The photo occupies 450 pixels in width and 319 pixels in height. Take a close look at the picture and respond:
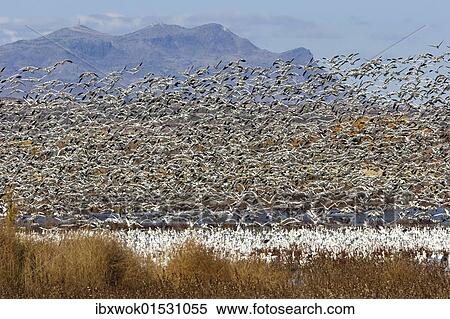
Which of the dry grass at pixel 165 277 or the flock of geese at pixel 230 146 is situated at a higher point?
the flock of geese at pixel 230 146

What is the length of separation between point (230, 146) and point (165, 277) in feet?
41.5

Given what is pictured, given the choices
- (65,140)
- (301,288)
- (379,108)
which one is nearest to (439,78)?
(379,108)

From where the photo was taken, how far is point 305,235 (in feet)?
60.0

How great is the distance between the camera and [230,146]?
24.1m

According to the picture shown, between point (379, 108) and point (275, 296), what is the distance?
54.6ft

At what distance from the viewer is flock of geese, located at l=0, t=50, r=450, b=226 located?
22.8m

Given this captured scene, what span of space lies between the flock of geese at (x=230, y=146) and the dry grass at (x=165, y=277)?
9300 millimetres

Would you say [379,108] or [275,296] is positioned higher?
[379,108]

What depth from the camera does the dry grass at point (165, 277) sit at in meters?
11.0

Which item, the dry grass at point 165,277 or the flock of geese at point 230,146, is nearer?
the dry grass at point 165,277

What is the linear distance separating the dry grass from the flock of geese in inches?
366

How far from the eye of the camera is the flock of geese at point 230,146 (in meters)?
22.8
